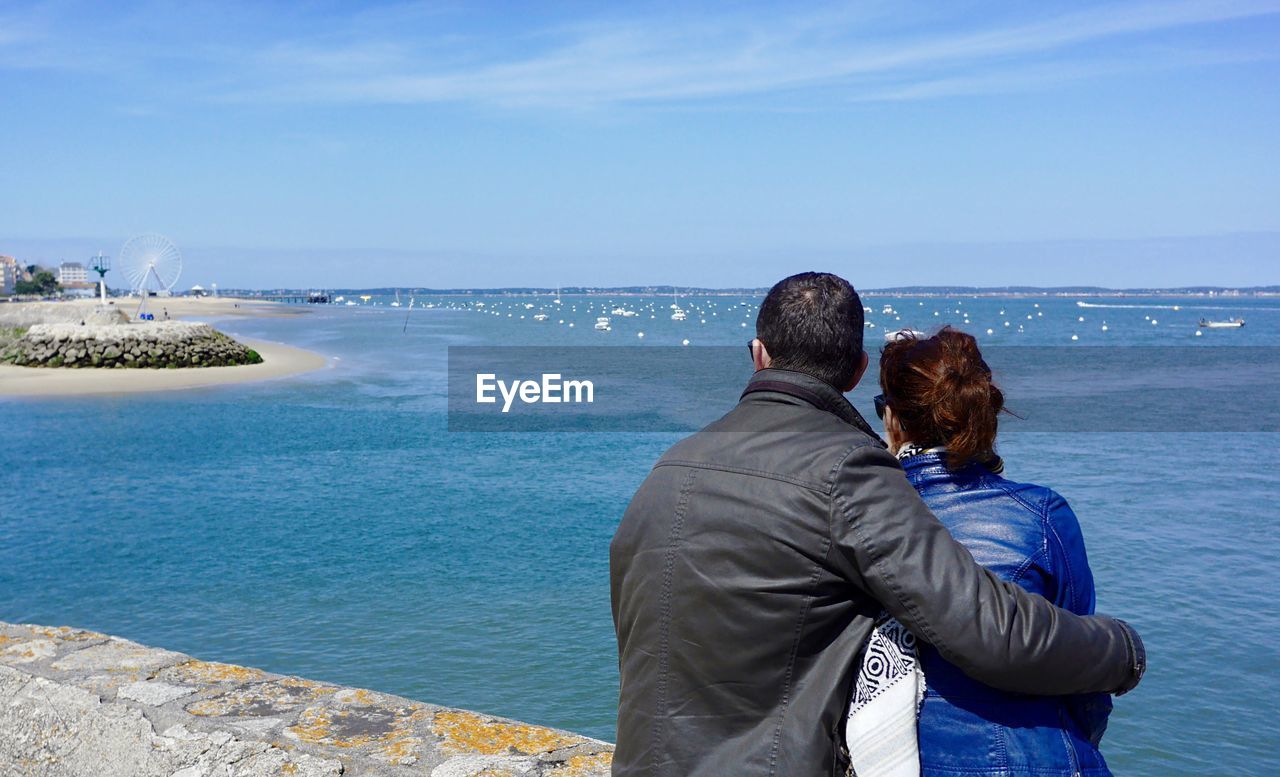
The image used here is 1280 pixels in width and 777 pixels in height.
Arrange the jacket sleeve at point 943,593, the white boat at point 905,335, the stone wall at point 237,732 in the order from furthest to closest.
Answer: the stone wall at point 237,732 → the white boat at point 905,335 → the jacket sleeve at point 943,593

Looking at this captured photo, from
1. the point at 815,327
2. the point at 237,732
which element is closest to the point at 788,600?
the point at 815,327

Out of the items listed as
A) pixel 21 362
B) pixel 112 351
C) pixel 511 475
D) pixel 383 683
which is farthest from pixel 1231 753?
pixel 21 362

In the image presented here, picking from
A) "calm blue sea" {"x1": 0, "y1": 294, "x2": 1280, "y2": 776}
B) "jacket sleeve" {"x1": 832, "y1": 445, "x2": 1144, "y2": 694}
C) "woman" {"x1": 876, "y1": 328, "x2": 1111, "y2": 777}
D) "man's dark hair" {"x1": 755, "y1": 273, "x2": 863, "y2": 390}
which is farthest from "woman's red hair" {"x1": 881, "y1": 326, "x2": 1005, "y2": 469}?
"calm blue sea" {"x1": 0, "y1": 294, "x2": 1280, "y2": 776}

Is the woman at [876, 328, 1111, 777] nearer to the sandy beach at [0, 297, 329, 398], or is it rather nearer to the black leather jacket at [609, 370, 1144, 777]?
the black leather jacket at [609, 370, 1144, 777]

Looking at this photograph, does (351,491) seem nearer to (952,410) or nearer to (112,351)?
(952,410)

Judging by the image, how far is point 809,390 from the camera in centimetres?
197

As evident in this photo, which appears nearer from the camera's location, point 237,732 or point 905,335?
point 905,335

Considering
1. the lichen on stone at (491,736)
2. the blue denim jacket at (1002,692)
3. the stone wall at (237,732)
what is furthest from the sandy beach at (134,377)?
the blue denim jacket at (1002,692)

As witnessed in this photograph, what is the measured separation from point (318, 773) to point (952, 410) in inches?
87.3

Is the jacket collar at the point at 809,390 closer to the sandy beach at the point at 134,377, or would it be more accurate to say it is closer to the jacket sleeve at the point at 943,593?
the jacket sleeve at the point at 943,593

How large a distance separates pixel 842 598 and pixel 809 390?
402 millimetres

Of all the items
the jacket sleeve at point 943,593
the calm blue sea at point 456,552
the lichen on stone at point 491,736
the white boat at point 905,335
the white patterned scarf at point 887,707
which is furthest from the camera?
the calm blue sea at point 456,552

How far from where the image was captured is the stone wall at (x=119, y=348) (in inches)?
1770

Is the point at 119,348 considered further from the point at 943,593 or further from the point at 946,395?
the point at 943,593
